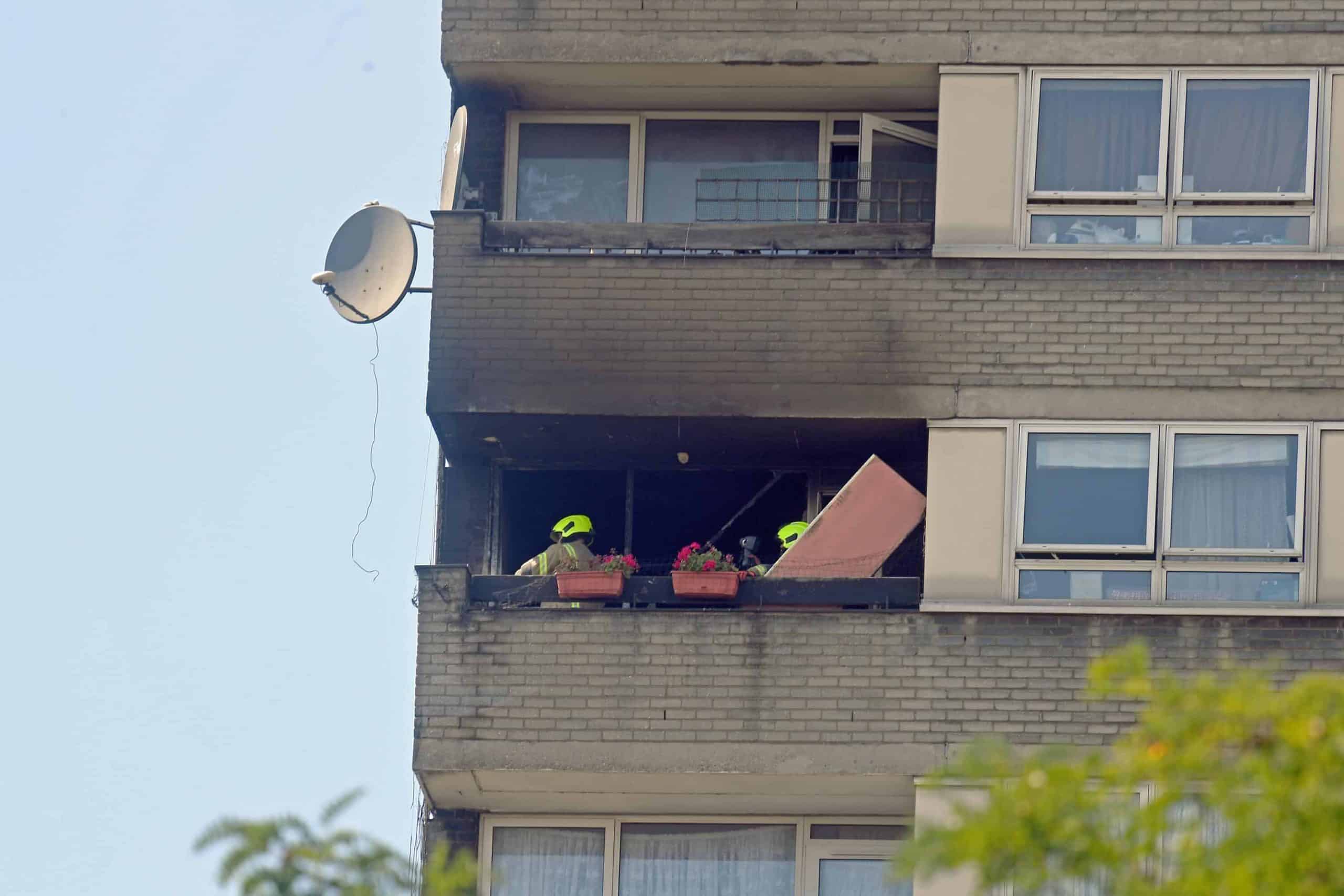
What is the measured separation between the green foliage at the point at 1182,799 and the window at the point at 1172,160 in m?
8.73

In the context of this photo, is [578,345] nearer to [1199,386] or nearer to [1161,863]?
[1199,386]

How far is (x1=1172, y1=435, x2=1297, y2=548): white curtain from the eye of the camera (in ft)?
60.4

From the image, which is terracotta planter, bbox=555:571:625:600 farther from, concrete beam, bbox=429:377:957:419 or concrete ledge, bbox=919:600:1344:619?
concrete ledge, bbox=919:600:1344:619

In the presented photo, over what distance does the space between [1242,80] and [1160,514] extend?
313 centimetres

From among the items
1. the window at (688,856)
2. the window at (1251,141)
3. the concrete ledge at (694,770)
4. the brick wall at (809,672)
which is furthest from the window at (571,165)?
the window at (688,856)

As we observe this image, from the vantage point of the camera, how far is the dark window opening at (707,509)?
67.2 ft

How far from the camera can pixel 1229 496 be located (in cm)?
1847

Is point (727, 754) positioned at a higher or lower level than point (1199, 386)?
lower

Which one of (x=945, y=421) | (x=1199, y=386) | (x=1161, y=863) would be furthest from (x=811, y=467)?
(x=1161, y=863)

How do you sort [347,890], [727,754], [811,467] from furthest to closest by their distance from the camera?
[811,467] < [727,754] < [347,890]

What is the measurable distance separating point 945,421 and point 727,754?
8.93ft

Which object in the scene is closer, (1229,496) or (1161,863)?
(1161,863)

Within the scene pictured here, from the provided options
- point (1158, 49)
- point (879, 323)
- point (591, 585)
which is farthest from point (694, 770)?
point (1158, 49)

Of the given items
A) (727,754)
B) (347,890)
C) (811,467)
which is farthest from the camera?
(811,467)
